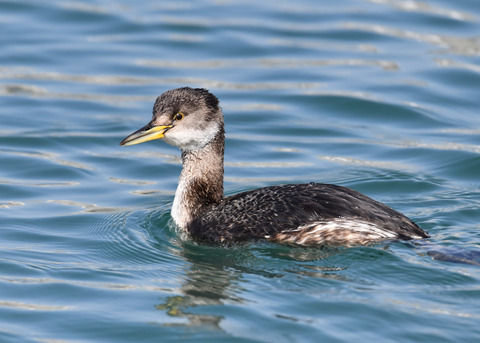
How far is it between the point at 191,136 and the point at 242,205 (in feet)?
3.29

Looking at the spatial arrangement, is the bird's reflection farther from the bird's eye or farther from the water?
the bird's eye

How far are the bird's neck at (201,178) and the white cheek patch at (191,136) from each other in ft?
0.18

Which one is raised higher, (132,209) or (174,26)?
(174,26)

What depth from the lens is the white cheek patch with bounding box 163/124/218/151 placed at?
997 centimetres

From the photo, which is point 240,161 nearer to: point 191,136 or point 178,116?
point 191,136

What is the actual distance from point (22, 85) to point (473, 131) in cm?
772

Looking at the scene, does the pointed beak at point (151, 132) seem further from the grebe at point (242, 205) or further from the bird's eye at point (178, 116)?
the bird's eye at point (178, 116)

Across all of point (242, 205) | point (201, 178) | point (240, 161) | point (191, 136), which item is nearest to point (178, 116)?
point (191, 136)

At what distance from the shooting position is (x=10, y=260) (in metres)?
9.52

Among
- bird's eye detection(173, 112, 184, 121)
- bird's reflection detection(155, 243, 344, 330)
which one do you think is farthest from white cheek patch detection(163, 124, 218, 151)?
bird's reflection detection(155, 243, 344, 330)

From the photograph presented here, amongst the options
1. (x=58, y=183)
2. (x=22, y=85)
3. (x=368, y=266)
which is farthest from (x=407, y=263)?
(x=22, y=85)

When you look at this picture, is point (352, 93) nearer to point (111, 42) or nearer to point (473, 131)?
point (473, 131)

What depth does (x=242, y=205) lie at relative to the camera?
9617 millimetres

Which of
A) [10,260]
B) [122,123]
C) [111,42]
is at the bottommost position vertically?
[10,260]
